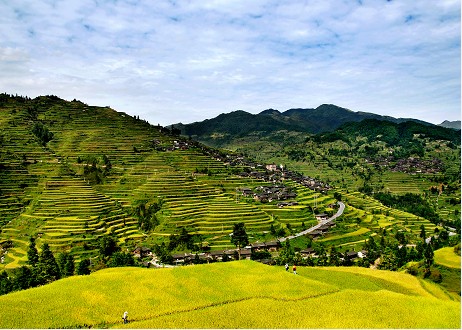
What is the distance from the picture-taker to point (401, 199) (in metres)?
135

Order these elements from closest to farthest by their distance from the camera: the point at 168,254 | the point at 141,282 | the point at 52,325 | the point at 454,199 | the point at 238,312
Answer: the point at 52,325, the point at 238,312, the point at 141,282, the point at 168,254, the point at 454,199

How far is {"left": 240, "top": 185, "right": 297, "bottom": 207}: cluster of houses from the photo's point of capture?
9525 cm

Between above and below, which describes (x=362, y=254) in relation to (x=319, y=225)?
below

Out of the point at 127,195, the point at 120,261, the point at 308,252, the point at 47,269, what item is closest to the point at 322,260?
the point at 308,252

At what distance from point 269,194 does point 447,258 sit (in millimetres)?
52263

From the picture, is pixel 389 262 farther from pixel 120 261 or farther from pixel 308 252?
pixel 120 261

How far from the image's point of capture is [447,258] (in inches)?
2062

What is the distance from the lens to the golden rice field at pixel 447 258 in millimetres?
49350

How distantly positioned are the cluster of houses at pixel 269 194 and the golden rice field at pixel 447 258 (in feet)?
137

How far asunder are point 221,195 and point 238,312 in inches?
2843

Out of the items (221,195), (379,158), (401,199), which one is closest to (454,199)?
(401,199)

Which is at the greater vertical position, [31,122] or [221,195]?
Result: [31,122]

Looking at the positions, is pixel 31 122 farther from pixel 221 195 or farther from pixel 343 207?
pixel 343 207

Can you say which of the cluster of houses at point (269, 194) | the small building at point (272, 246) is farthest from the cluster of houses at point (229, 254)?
the cluster of houses at point (269, 194)
